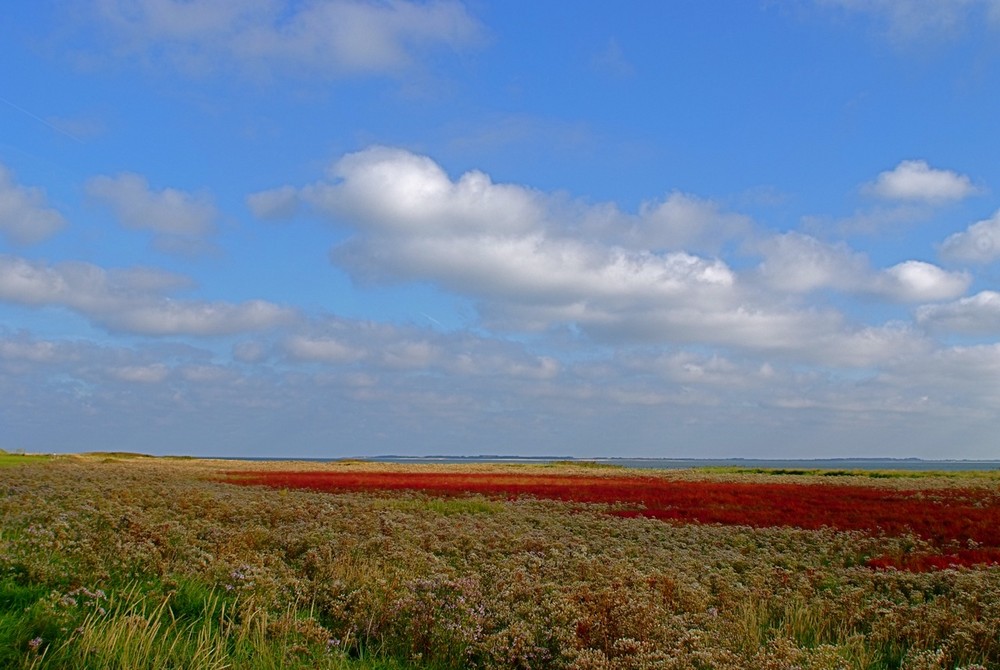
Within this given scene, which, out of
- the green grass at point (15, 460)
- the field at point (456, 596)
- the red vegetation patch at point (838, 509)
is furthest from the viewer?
the green grass at point (15, 460)

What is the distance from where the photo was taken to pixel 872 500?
36.4m

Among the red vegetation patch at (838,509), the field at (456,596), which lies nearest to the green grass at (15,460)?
the red vegetation patch at (838,509)

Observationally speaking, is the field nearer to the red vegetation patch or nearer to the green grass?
the red vegetation patch

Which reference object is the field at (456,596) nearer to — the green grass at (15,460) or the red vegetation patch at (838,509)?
the red vegetation patch at (838,509)

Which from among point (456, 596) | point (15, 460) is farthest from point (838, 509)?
point (15, 460)

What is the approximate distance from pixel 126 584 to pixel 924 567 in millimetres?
16282

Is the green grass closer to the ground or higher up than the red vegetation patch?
higher up

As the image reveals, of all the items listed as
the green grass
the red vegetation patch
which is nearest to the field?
the red vegetation patch

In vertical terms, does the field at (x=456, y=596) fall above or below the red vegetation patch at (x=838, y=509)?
above

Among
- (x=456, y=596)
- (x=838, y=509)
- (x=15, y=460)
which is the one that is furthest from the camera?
(x=15, y=460)

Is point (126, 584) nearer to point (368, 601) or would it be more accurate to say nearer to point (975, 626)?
point (368, 601)

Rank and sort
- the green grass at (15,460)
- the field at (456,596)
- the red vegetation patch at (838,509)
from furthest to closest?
1. the green grass at (15,460)
2. the red vegetation patch at (838,509)
3. the field at (456,596)

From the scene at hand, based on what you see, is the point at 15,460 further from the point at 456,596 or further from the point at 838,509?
the point at 456,596

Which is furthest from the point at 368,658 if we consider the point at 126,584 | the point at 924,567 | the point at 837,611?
the point at 924,567
